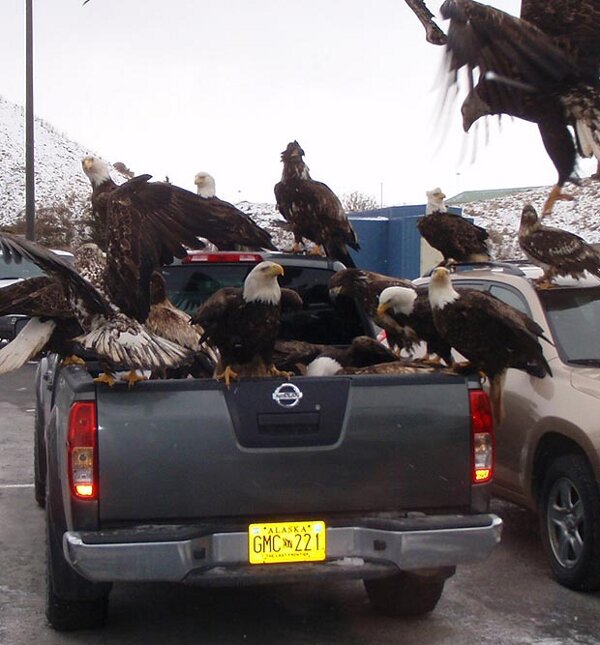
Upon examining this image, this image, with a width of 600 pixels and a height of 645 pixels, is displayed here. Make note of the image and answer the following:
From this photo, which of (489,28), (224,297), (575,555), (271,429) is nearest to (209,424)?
(271,429)

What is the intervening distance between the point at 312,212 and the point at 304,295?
78.7 inches

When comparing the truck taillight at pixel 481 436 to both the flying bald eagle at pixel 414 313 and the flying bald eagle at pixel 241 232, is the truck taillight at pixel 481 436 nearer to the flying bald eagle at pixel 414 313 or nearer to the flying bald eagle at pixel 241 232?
the flying bald eagle at pixel 414 313

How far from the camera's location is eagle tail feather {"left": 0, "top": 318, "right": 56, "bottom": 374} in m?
5.25

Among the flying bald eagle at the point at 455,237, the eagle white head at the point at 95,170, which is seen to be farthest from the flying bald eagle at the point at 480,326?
the flying bald eagle at the point at 455,237

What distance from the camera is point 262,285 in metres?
5.15

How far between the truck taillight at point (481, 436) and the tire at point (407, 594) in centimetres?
88

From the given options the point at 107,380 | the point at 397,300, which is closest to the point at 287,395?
the point at 107,380

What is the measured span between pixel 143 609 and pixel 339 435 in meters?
1.75

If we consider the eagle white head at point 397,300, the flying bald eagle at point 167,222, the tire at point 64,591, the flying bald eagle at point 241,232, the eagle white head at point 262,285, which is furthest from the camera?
the flying bald eagle at point 241,232

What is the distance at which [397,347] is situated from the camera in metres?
6.71

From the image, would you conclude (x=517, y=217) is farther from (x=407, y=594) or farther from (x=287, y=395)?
(x=287, y=395)

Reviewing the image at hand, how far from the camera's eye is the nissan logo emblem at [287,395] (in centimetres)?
437

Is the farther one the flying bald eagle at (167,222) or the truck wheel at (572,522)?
the flying bald eagle at (167,222)

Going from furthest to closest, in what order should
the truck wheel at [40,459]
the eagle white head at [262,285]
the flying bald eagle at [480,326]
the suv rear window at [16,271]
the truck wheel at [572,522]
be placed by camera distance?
the suv rear window at [16,271], the truck wheel at [40,459], the truck wheel at [572,522], the flying bald eagle at [480,326], the eagle white head at [262,285]
